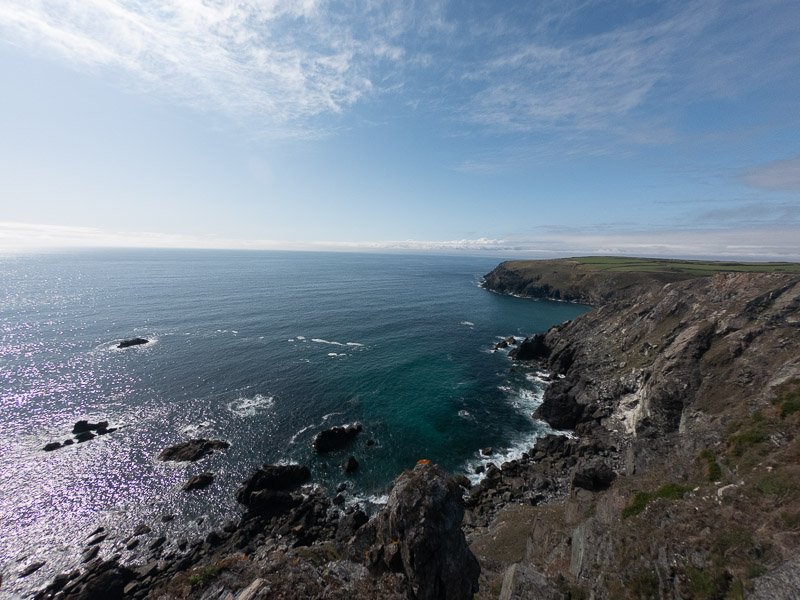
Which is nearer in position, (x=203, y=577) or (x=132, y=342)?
(x=203, y=577)

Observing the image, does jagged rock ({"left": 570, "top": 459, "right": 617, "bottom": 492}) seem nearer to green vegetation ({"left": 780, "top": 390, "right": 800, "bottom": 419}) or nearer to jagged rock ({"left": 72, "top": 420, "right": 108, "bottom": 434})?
green vegetation ({"left": 780, "top": 390, "right": 800, "bottom": 419})

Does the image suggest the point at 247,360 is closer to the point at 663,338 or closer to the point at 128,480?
the point at 128,480

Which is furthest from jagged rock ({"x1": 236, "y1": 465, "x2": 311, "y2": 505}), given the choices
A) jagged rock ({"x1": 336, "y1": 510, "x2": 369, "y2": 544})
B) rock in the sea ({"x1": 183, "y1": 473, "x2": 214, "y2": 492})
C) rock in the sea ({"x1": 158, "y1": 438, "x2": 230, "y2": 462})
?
rock in the sea ({"x1": 158, "y1": 438, "x2": 230, "y2": 462})

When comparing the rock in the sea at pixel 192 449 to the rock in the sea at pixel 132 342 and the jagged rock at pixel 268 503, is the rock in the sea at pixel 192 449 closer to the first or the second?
the jagged rock at pixel 268 503

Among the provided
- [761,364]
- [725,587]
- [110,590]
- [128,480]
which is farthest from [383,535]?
[761,364]

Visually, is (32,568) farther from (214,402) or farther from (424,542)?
(424,542)

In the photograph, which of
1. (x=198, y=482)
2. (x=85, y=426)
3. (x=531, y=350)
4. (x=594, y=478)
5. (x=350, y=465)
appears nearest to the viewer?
(x=594, y=478)

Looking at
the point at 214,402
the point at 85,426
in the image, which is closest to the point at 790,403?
the point at 214,402
